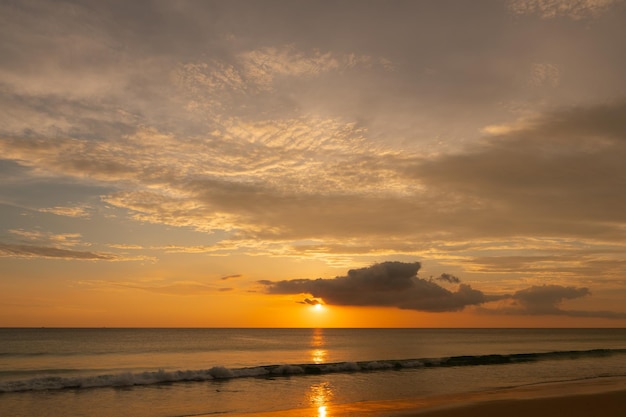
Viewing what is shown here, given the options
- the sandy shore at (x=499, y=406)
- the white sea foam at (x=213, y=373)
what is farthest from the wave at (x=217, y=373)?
the sandy shore at (x=499, y=406)

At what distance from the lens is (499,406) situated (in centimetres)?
2258

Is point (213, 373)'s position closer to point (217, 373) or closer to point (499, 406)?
point (217, 373)

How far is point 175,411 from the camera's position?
22.8m

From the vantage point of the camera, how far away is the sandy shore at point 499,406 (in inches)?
820

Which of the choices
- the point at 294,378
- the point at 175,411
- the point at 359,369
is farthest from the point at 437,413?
the point at 359,369

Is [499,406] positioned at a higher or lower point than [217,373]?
higher

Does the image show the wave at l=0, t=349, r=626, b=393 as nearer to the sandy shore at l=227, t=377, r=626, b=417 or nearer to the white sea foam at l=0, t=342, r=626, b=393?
the white sea foam at l=0, t=342, r=626, b=393

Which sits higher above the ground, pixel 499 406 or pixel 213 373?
pixel 499 406

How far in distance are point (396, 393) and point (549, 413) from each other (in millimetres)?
9683

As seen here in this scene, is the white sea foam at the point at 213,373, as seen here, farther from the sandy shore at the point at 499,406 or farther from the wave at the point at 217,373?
the sandy shore at the point at 499,406

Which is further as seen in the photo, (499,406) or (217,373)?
(217,373)

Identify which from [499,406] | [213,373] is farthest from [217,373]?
[499,406]

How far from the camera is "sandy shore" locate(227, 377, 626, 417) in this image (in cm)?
2083

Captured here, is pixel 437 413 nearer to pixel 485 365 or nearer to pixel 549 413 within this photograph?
pixel 549 413
